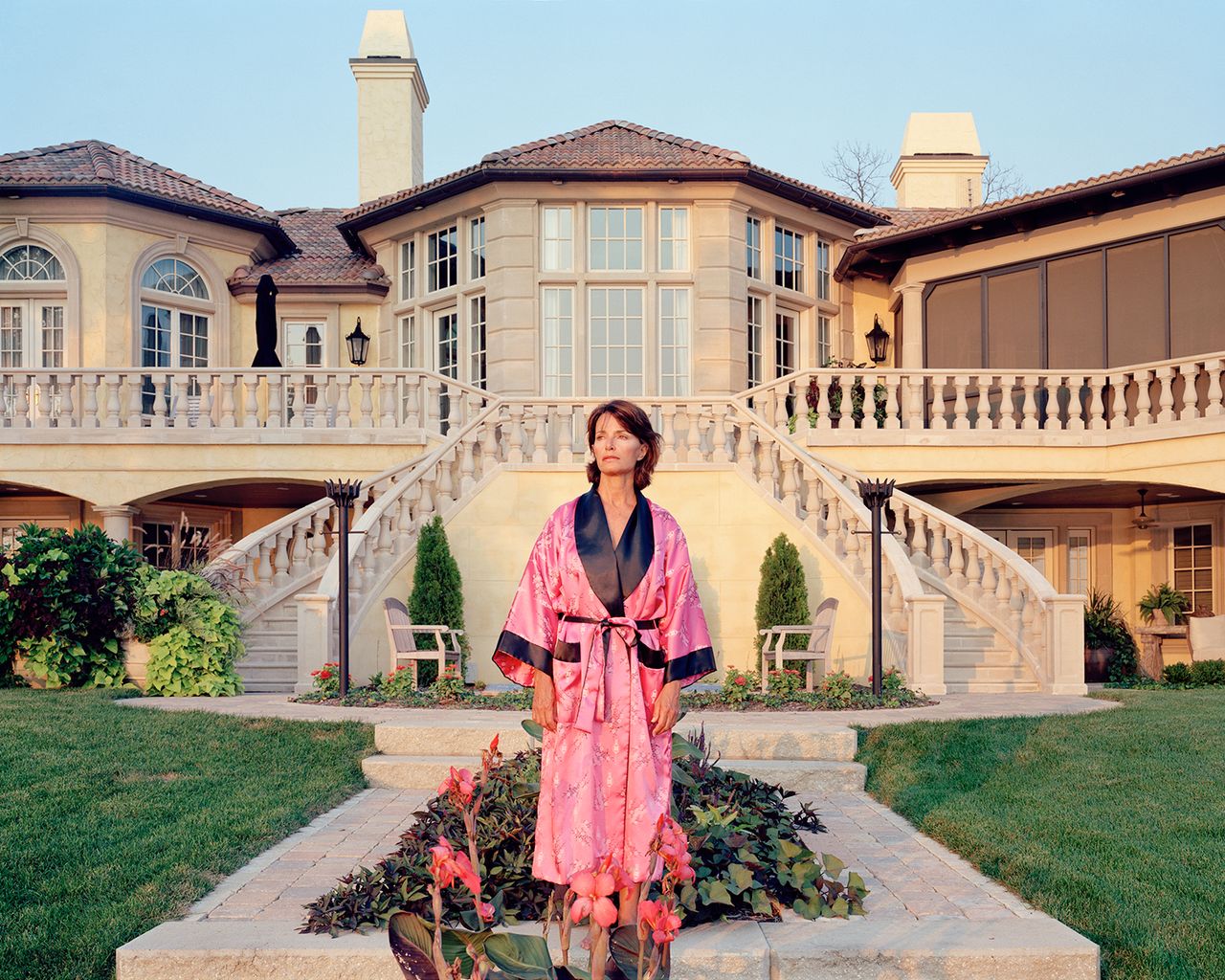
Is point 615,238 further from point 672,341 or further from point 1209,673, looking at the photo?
point 1209,673

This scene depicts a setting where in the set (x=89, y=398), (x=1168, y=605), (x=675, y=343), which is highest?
(x=675, y=343)

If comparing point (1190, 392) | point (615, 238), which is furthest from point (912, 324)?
point (1190, 392)

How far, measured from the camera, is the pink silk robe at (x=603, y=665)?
4180 millimetres

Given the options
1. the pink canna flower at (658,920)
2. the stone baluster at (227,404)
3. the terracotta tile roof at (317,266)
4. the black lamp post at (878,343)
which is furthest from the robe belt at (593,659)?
the terracotta tile roof at (317,266)

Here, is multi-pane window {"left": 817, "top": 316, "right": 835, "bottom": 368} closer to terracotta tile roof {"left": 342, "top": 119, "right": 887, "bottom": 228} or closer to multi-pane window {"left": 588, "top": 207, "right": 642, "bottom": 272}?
terracotta tile roof {"left": 342, "top": 119, "right": 887, "bottom": 228}

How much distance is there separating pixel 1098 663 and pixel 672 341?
26.4 ft

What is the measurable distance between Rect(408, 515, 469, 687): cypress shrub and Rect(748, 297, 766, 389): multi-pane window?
7642 millimetres

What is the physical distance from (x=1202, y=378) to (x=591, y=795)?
14486mm

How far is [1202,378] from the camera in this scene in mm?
15891

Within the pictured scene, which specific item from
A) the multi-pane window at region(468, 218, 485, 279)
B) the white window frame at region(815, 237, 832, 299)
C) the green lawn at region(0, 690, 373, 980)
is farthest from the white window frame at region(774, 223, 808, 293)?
the green lawn at region(0, 690, 373, 980)

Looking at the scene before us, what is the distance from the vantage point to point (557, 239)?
18938mm

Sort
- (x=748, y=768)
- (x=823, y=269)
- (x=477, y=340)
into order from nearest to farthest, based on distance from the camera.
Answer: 1. (x=748, y=768)
2. (x=477, y=340)
3. (x=823, y=269)

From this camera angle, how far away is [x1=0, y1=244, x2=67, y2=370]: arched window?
19.2 metres

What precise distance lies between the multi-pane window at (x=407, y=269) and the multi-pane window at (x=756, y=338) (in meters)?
5.87
